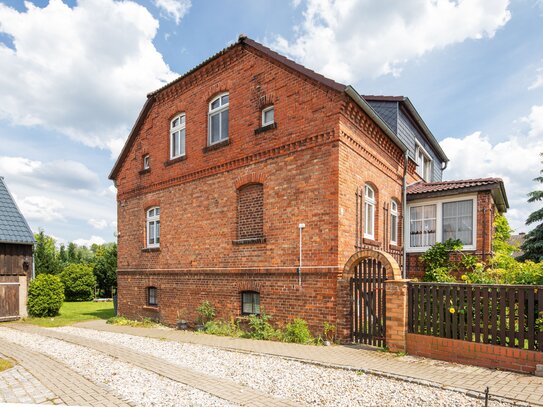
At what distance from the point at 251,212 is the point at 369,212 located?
11.6ft

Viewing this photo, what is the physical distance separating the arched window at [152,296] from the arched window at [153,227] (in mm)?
1639

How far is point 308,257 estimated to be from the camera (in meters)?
9.42

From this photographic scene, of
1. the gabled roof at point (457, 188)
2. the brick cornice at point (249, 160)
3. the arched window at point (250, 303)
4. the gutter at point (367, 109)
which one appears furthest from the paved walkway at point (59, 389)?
the gabled roof at point (457, 188)

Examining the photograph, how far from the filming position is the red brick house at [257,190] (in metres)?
9.38

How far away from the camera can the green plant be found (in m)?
11.5

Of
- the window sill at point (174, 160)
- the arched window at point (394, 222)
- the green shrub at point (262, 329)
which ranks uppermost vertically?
the window sill at point (174, 160)

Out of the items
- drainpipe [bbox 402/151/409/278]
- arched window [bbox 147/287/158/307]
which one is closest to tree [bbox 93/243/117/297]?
arched window [bbox 147/287/158/307]

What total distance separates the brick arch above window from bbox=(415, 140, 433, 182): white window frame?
889cm

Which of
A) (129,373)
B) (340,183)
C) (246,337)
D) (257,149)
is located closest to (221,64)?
(257,149)

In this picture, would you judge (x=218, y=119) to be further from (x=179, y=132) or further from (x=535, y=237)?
(x=535, y=237)

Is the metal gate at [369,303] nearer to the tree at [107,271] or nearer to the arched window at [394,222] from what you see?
the arched window at [394,222]

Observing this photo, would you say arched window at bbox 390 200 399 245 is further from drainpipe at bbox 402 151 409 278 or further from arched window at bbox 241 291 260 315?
arched window at bbox 241 291 260 315

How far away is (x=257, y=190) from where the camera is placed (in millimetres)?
10883

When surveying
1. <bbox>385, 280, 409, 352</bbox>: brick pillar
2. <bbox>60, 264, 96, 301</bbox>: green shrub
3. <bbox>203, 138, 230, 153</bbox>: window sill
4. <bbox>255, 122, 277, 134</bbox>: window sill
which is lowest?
<bbox>60, 264, 96, 301</bbox>: green shrub
